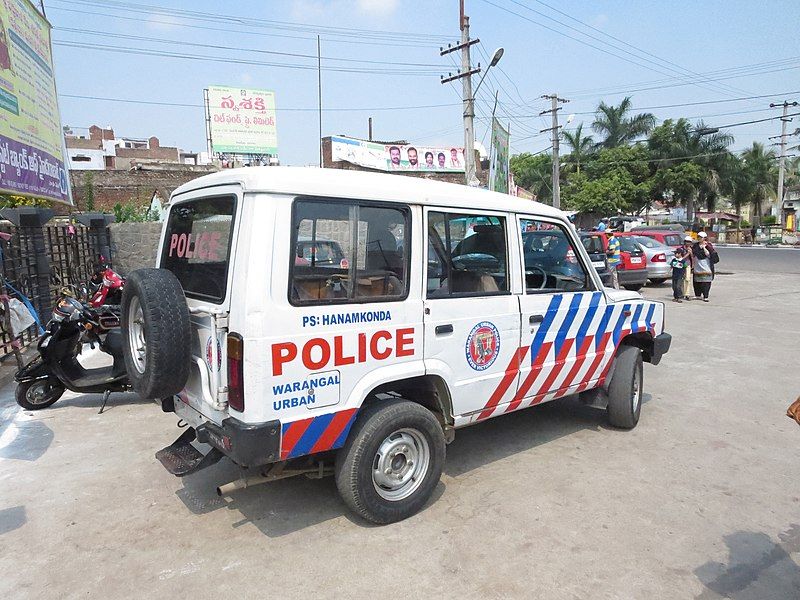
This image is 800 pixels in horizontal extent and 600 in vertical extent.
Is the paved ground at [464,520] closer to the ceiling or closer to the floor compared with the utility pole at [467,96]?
closer to the floor

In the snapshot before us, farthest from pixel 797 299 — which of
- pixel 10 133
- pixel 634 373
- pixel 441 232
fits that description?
pixel 10 133

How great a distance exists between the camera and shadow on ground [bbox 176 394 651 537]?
139 inches

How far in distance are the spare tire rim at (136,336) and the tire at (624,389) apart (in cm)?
373

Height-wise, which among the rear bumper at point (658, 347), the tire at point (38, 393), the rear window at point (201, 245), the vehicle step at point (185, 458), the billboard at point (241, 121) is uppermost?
the billboard at point (241, 121)

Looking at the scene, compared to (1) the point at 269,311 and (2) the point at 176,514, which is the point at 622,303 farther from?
(2) the point at 176,514

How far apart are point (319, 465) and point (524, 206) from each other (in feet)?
7.56

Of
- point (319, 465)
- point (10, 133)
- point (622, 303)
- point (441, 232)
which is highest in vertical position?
point (10, 133)

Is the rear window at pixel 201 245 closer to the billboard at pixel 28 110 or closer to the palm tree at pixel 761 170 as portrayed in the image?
the billboard at pixel 28 110

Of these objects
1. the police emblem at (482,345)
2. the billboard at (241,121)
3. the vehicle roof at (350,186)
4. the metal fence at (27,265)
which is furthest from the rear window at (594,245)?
the billboard at (241,121)

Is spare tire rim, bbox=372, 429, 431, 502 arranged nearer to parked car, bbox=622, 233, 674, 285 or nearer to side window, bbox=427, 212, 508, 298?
side window, bbox=427, 212, 508, 298

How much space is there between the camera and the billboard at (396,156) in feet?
93.6

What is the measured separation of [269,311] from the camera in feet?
9.29

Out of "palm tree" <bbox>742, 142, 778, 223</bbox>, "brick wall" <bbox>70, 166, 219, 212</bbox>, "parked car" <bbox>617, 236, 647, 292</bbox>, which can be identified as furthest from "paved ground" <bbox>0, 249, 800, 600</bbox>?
"palm tree" <bbox>742, 142, 778, 223</bbox>

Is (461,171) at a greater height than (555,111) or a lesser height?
lesser
